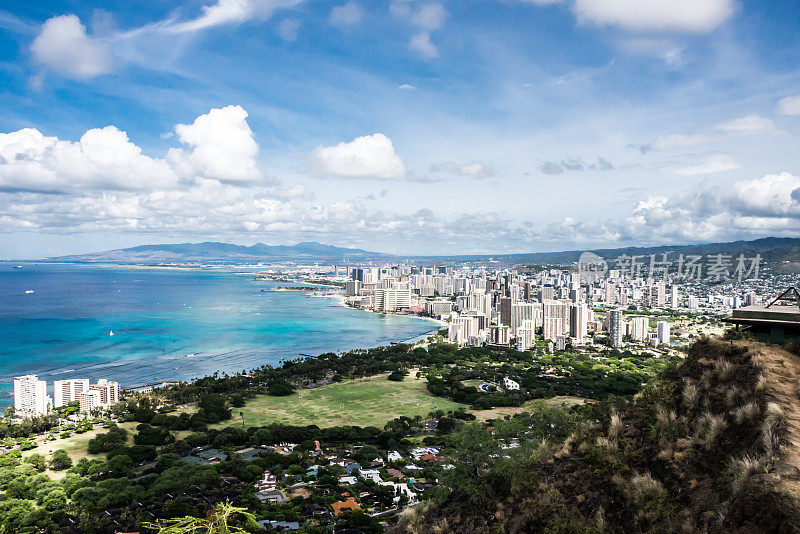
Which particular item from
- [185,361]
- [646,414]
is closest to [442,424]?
[646,414]

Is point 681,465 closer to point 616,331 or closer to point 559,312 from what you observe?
point 616,331

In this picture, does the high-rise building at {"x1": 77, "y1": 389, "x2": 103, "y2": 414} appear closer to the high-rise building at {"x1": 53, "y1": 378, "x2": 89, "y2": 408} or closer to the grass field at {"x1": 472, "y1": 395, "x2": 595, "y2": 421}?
the high-rise building at {"x1": 53, "y1": 378, "x2": 89, "y2": 408}

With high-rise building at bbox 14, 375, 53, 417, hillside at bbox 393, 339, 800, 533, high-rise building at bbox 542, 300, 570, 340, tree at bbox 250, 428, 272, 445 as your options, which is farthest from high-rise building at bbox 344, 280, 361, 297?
hillside at bbox 393, 339, 800, 533

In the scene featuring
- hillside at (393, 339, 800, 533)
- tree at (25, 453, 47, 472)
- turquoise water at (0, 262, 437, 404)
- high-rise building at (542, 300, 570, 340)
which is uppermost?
hillside at (393, 339, 800, 533)

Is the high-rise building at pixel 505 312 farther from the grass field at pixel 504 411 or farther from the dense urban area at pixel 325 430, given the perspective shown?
the grass field at pixel 504 411

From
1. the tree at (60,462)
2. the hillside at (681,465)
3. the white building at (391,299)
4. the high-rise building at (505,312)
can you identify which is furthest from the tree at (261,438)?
the white building at (391,299)

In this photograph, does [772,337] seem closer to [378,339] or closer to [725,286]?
[378,339]

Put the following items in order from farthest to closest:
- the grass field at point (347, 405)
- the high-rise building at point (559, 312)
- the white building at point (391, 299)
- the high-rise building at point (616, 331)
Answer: the white building at point (391, 299) < the high-rise building at point (559, 312) < the high-rise building at point (616, 331) < the grass field at point (347, 405)
